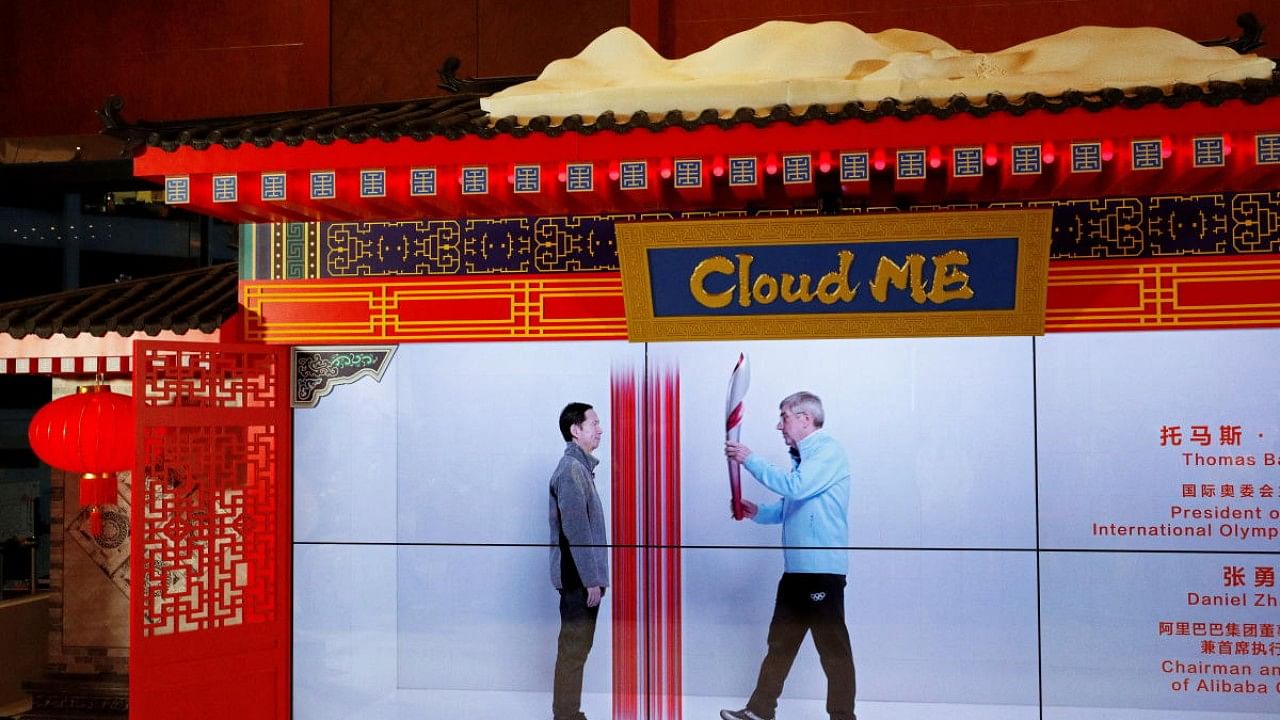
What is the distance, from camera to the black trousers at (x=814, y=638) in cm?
543

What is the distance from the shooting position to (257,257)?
18.9 feet

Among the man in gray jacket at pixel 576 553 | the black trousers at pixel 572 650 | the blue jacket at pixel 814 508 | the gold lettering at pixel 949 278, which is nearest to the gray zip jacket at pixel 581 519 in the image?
the man in gray jacket at pixel 576 553

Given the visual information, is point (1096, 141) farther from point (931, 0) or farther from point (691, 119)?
point (931, 0)

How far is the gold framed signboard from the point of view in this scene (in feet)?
15.7

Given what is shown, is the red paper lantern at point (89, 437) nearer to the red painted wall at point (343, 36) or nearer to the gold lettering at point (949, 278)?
the red painted wall at point (343, 36)

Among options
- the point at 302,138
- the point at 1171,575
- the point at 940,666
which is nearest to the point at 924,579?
the point at 940,666

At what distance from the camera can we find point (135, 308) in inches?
237

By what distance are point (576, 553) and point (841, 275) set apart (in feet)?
6.17

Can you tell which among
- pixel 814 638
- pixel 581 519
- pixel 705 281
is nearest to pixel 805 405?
pixel 705 281

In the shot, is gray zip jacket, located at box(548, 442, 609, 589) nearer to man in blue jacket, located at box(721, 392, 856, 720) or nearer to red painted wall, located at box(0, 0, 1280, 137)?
man in blue jacket, located at box(721, 392, 856, 720)

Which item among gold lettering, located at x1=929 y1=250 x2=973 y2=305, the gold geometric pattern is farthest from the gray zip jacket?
gold lettering, located at x1=929 y1=250 x2=973 y2=305

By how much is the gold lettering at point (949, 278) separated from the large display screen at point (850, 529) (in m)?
0.53

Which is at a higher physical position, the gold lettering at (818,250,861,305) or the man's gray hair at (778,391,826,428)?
the gold lettering at (818,250,861,305)

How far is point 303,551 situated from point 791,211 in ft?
9.76
